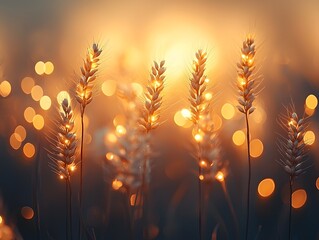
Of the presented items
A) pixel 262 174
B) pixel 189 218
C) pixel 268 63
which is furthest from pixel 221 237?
pixel 268 63

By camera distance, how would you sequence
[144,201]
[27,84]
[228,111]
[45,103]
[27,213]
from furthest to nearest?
1. [27,84]
2. [228,111]
3. [45,103]
4. [27,213]
5. [144,201]

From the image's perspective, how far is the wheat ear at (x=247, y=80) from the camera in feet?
6.73

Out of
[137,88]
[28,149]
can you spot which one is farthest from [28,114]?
[137,88]

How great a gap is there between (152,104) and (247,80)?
1.28ft

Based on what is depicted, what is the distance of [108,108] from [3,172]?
721mm

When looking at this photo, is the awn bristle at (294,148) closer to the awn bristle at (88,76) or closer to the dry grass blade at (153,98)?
the dry grass blade at (153,98)

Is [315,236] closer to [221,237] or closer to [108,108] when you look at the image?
[221,237]

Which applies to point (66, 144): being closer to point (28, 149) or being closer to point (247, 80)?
point (247, 80)

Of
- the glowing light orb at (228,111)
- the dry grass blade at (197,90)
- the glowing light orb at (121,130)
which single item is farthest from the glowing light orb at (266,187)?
the glowing light orb at (121,130)

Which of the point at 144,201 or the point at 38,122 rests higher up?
the point at 38,122

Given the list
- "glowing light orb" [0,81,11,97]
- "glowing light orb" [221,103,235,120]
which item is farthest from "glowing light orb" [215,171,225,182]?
"glowing light orb" [0,81,11,97]

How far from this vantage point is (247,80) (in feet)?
6.91

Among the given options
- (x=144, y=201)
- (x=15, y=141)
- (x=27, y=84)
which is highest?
(x=27, y=84)

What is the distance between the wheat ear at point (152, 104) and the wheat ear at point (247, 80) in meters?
0.30
